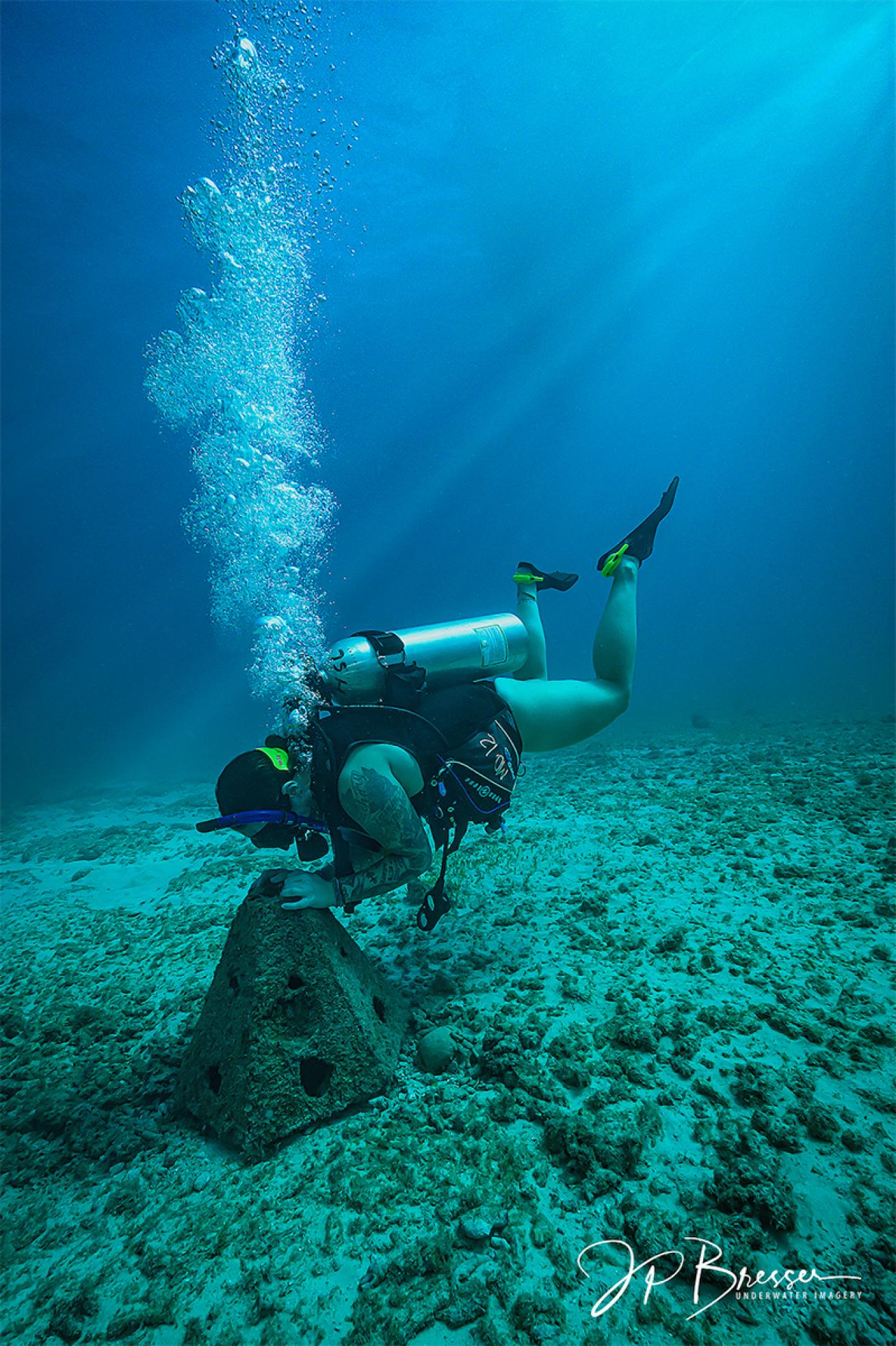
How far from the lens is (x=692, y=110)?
33.9 meters

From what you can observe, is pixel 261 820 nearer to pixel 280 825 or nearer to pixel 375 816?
pixel 280 825

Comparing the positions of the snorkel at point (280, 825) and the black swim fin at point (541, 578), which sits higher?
the black swim fin at point (541, 578)

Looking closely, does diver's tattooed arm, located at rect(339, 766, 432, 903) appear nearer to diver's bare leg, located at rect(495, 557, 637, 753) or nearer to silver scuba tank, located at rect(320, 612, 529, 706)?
silver scuba tank, located at rect(320, 612, 529, 706)

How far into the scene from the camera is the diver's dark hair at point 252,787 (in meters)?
2.78

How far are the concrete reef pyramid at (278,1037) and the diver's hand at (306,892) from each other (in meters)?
0.05

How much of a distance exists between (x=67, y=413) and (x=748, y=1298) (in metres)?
51.1

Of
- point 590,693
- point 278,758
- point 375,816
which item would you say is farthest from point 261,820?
point 590,693

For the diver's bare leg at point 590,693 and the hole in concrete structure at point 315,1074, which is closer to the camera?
the hole in concrete structure at point 315,1074

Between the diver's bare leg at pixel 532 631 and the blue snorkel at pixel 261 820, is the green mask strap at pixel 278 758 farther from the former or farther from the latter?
the diver's bare leg at pixel 532 631

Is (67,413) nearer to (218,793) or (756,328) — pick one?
(218,793)

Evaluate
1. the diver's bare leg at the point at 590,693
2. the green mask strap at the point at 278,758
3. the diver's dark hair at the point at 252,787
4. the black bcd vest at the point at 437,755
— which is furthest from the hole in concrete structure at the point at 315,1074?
the diver's bare leg at the point at 590,693

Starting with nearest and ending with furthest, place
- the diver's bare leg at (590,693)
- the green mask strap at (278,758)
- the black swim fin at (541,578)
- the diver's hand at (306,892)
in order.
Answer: the diver's hand at (306,892)
the green mask strap at (278,758)
the diver's bare leg at (590,693)
the black swim fin at (541,578)

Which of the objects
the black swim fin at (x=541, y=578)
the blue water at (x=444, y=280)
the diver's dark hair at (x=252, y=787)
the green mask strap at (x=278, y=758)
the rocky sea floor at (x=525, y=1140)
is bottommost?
the rocky sea floor at (x=525, y=1140)

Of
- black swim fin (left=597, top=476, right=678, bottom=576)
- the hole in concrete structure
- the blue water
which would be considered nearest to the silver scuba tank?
black swim fin (left=597, top=476, right=678, bottom=576)
